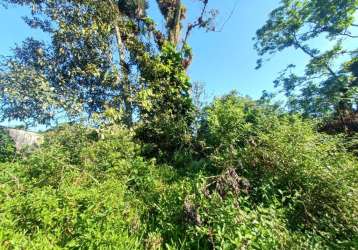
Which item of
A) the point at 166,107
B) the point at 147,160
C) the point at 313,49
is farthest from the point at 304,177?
the point at 313,49

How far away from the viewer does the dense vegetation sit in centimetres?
305

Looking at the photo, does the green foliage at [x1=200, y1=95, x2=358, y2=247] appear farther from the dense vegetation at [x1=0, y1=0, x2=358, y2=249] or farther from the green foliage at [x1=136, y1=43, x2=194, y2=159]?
the green foliage at [x1=136, y1=43, x2=194, y2=159]

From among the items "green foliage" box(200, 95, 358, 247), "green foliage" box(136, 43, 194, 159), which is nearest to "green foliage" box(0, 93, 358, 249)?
"green foliage" box(200, 95, 358, 247)

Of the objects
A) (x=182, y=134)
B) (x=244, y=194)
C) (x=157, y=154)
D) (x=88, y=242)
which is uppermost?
(x=182, y=134)

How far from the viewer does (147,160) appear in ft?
21.5

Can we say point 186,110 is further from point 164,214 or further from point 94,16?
point 164,214

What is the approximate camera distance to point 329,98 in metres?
12.3

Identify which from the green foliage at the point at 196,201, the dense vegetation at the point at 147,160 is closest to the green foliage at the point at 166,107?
the dense vegetation at the point at 147,160

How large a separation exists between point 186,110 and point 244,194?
4.97m

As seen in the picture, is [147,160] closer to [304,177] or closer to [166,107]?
[166,107]

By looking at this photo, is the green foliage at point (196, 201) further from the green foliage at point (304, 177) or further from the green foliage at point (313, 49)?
the green foliage at point (313, 49)

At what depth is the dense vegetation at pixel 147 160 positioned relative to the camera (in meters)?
3.05

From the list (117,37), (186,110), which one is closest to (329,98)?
(186,110)

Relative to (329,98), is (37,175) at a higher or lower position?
lower
